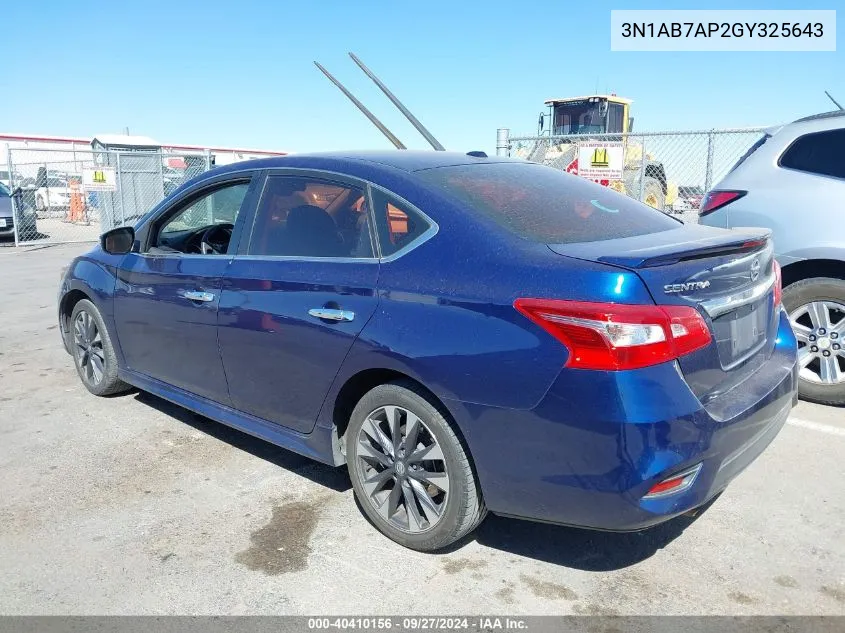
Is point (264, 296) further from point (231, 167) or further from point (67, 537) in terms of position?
point (67, 537)

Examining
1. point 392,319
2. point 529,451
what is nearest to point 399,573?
point 529,451

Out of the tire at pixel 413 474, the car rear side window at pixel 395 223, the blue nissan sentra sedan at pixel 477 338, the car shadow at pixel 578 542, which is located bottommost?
the car shadow at pixel 578 542

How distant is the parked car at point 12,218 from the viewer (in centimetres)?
1645

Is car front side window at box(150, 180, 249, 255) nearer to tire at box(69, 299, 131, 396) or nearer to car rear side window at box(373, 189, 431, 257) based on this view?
tire at box(69, 299, 131, 396)

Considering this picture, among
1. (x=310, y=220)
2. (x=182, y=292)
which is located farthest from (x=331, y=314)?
(x=182, y=292)

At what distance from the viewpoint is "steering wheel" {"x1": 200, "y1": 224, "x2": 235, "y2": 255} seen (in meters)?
4.25

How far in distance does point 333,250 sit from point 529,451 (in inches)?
51.6

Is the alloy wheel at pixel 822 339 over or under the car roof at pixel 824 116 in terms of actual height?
under

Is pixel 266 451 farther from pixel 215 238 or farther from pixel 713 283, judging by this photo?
pixel 713 283

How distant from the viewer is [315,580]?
9.15 feet

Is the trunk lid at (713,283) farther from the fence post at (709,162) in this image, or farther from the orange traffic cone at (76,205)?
the orange traffic cone at (76,205)

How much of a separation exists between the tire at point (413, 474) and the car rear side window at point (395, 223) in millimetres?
587

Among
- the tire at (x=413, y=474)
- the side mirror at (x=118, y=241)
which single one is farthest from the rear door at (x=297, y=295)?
the side mirror at (x=118, y=241)

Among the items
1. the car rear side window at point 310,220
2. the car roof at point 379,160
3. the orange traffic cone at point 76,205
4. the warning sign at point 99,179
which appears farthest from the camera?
the orange traffic cone at point 76,205
